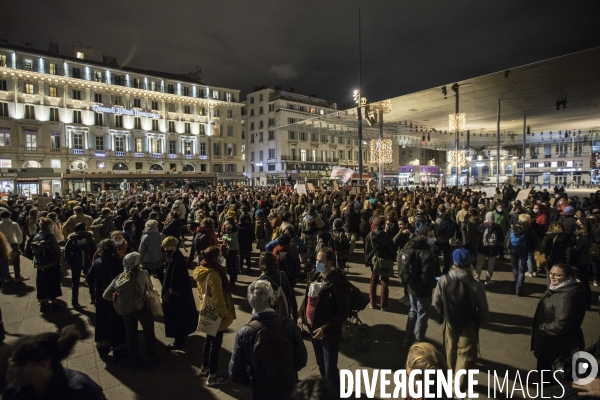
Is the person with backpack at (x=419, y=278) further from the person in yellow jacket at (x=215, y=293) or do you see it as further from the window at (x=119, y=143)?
the window at (x=119, y=143)

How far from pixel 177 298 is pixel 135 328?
567 millimetres

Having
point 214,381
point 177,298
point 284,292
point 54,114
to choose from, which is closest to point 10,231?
point 177,298

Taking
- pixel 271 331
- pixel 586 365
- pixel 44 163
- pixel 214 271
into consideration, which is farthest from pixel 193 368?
pixel 44 163

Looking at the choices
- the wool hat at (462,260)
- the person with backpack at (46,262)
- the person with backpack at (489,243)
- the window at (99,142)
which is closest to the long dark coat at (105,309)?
the person with backpack at (46,262)

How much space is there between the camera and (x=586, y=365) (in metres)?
2.49

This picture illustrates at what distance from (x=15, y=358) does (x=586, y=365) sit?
3817mm

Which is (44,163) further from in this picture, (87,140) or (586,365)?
(586,365)

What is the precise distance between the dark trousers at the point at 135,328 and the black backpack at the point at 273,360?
2192 millimetres

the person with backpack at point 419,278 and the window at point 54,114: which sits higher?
the window at point 54,114

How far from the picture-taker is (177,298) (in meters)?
4.12

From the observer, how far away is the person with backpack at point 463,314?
311 cm

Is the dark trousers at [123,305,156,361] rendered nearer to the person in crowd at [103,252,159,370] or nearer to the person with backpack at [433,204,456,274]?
the person in crowd at [103,252,159,370]

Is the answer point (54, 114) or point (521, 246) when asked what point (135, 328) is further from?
point (54, 114)

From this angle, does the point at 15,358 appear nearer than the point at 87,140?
Yes
